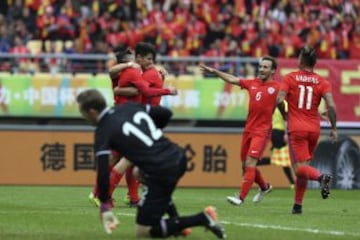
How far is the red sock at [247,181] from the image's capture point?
54.7 feet

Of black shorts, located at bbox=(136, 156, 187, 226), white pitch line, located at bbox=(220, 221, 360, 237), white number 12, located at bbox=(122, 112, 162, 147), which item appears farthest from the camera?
white pitch line, located at bbox=(220, 221, 360, 237)

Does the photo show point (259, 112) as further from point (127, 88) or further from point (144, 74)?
point (127, 88)

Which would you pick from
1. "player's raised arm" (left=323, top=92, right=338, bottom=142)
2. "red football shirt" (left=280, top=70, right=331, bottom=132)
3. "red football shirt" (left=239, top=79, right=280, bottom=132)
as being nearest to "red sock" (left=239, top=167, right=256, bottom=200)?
"red football shirt" (left=239, top=79, right=280, bottom=132)

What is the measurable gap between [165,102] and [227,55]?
4326mm

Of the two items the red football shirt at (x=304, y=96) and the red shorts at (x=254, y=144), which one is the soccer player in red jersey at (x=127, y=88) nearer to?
the red football shirt at (x=304, y=96)

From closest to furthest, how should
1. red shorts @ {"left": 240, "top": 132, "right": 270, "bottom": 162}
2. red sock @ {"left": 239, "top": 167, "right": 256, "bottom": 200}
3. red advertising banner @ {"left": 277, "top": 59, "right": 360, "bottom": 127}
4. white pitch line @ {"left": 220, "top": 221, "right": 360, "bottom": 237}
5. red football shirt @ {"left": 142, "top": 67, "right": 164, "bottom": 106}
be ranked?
white pitch line @ {"left": 220, "top": 221, "right": 360, "bottom": 237}
red football shirt @ {"left": 142, "top": 67, "right": 164, "bottom": 106}
red sock @ {"left": 239, "top": 167, "right": 256, "bottom": 200}
red shorts @ {"left": 240, "top": 132, "right": 270, "bottom": 162}
red advertising banner @ {"left": 277, "top": 59, "right": 360, "bottom": 127}

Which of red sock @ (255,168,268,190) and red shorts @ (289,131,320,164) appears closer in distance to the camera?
red shorts @ (289,131,320,164)

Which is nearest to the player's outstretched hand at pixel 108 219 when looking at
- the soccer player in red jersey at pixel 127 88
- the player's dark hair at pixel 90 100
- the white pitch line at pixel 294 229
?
the player's dark hair at pixel 90 100

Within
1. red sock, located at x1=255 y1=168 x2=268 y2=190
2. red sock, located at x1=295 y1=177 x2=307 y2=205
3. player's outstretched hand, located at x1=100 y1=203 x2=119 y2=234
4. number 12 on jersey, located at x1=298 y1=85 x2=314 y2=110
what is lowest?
red sock, located at x1=255 y1=168 x2=268 y2=190

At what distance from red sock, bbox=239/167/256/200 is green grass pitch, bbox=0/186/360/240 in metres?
0.24

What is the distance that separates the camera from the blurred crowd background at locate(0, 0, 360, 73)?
1123 inches

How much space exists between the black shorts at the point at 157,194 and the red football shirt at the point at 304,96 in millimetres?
4810

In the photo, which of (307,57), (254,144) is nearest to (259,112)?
(254,144)

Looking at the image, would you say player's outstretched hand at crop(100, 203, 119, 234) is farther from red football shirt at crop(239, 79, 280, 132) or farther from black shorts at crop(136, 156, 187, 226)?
red football shirt at crop(239, 79, 280, 132)
